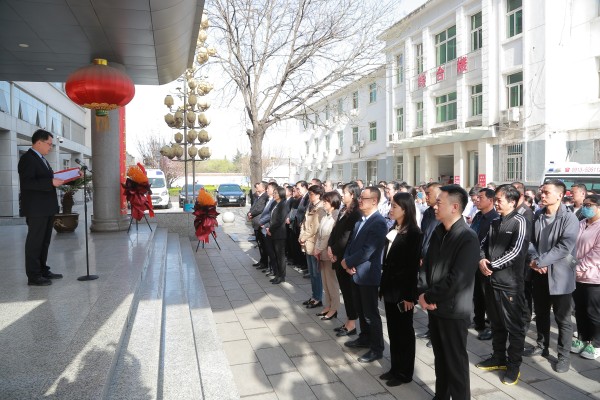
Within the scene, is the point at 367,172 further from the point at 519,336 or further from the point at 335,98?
the point at 519,336

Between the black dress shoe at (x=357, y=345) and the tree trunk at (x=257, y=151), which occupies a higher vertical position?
the tree trunk at (x=257, y=151)

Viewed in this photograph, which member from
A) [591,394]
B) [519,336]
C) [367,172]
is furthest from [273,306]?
[367,172]

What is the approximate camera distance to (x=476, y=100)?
19922 mm

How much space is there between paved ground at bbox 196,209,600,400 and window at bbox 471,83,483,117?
1617cm

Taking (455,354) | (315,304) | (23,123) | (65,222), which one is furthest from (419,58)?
(455,354)

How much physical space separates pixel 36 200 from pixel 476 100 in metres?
19.2

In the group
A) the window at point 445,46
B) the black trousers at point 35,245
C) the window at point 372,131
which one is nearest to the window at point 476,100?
the window at point 445,46

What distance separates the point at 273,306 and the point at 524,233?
371cm

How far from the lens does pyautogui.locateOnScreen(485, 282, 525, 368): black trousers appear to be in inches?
157

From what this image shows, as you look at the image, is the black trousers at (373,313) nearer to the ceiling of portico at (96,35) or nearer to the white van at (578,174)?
the ceiling of portico at (96,35)

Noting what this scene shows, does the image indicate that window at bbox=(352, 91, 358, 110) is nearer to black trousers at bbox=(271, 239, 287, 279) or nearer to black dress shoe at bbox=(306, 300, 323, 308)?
black trousers at bbox=(271, 239, 287, 279)

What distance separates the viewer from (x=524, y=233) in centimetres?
403

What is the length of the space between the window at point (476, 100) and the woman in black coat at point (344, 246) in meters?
16.7

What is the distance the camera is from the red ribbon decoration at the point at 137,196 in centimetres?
973
